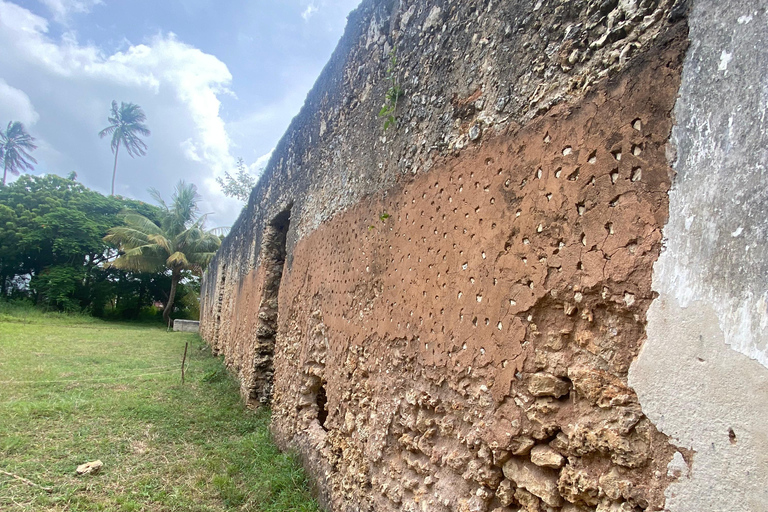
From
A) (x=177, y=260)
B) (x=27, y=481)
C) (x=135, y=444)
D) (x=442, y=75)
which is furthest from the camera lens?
(x=177, y=260)

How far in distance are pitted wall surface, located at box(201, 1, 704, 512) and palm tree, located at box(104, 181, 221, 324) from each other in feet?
67.2

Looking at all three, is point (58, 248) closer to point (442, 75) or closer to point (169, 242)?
point (169, 242)

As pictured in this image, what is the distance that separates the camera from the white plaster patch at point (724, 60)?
41.7 inches

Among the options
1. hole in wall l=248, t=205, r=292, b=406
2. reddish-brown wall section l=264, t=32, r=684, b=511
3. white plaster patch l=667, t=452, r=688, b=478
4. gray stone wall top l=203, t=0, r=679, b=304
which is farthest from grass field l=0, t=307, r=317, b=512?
white plaster patch l=667, t=452, r=688, b=478

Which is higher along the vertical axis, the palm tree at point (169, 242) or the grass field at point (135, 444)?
the palm tree at point (169, 242)

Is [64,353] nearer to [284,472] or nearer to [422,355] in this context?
[284,472]

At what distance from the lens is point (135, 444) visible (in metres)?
4.25

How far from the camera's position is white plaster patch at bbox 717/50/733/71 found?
3.48ft

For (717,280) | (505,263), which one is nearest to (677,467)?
(717,280)

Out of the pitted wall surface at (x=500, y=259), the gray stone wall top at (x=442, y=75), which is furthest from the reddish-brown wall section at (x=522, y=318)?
the gray stone wall top at (x=442, y=75)

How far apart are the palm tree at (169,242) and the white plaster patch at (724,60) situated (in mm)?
22454

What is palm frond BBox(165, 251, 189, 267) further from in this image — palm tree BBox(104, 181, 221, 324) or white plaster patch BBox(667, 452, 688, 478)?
white plaster patch BBox(667, 452, 688, 478)

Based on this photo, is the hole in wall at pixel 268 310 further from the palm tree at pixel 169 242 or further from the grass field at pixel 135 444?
the palm tree at pixel 169 242

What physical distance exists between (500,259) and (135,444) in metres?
4.23
